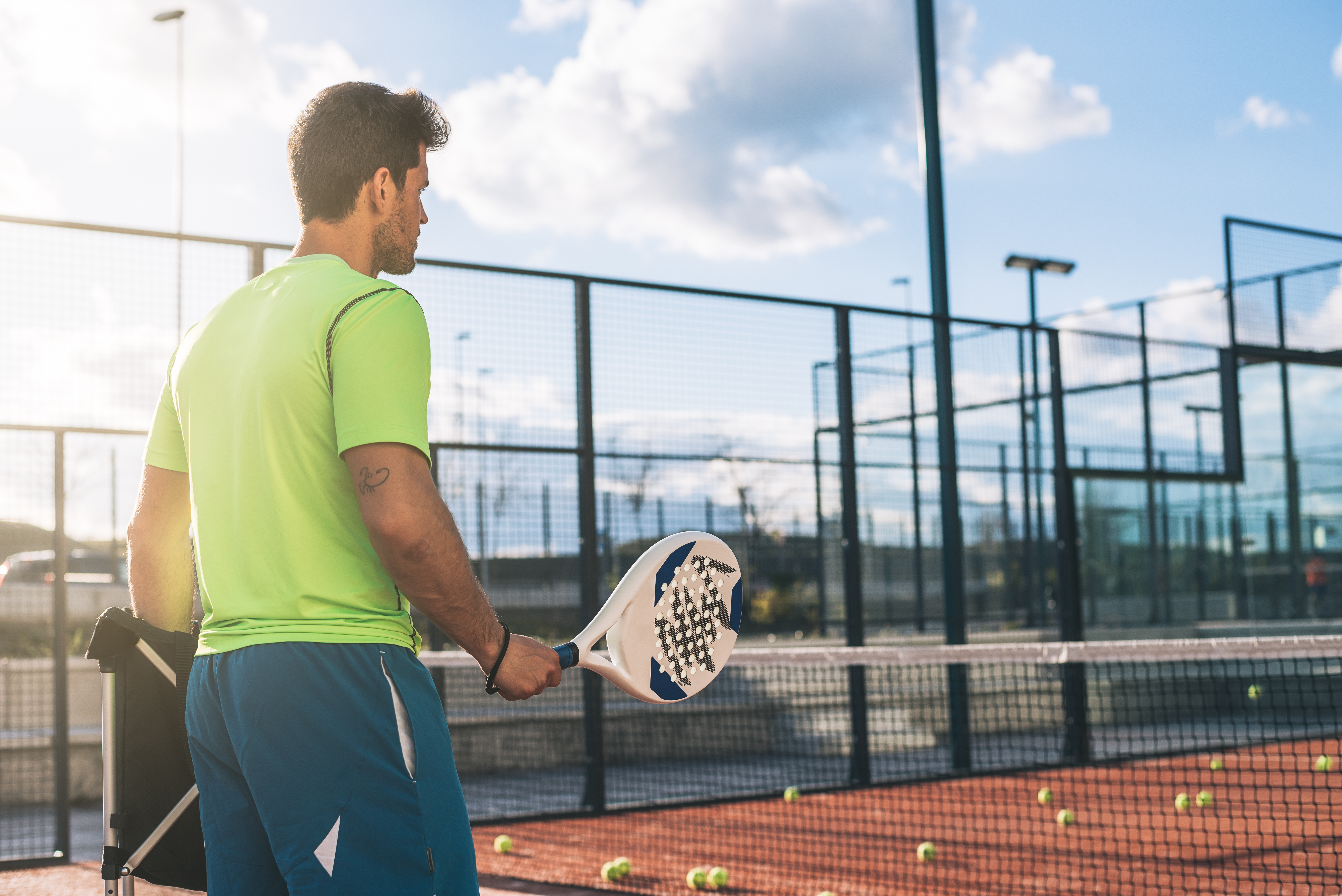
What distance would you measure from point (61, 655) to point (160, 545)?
491cm

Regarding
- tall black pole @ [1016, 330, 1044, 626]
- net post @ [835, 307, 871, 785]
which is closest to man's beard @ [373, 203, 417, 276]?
net post @ [835, 307, 871, 785]

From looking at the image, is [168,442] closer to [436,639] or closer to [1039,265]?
[436,639]

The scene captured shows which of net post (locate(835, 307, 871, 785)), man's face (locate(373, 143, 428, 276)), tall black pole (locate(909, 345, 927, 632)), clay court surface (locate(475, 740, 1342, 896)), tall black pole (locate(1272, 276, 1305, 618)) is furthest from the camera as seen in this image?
tall black pole (locate(1272, 276, 1305, 618))

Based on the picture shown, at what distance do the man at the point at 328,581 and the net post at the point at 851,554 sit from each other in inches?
272

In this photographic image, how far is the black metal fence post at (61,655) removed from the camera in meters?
6.32

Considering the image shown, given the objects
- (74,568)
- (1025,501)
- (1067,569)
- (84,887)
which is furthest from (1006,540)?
(84,887)

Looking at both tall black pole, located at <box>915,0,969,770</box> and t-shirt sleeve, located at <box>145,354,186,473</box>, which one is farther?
tall black pole, located at <box>915,0,969,770</box>

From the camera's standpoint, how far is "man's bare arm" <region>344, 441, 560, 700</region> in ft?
5.94

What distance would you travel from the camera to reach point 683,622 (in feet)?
8.70

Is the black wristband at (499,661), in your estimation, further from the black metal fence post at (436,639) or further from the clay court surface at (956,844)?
the black metal fence post at (436,639)

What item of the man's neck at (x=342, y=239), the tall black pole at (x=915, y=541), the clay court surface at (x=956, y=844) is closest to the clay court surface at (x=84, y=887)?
the clay court surface at (x=956, y=844)

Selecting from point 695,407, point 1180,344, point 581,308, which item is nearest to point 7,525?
point 581,308

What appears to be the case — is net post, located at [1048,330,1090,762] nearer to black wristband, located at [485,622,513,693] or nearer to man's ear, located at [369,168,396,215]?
black wristband, located at [485,622,513,693]

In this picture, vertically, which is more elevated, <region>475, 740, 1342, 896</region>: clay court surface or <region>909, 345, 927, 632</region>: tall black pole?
<region>909, 345, 927, 632</region>: tall black pole
